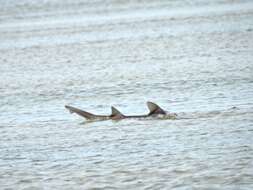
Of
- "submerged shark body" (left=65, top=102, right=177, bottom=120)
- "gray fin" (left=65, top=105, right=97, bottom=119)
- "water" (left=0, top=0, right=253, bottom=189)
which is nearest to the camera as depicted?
"water" (left=0, top=0, right=253, bottom=189)

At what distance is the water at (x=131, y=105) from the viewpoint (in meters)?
11.6

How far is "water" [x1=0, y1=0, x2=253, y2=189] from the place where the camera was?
1162cm

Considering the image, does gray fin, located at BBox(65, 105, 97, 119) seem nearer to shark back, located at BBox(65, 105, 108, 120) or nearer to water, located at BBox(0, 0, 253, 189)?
shark back, located at BBox(65, 105, 108, 120)

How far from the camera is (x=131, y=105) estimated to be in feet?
58.6

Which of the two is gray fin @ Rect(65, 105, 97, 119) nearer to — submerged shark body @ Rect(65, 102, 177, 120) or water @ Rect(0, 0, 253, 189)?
submerged shark body @ Rect(65, 102, 177, 120)

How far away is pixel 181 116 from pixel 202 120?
0.67m

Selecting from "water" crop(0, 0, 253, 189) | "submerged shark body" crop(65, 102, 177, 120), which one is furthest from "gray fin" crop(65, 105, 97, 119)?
"water" crop(0, 0, 253, 189)

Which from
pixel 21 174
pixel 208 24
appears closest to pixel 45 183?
pixel 21 174

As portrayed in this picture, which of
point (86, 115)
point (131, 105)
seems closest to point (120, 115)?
point (86, 115)

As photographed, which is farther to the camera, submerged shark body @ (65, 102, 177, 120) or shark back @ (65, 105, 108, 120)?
shark back @ (65, 105, 108, 120)

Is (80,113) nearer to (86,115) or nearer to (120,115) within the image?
(86,115)

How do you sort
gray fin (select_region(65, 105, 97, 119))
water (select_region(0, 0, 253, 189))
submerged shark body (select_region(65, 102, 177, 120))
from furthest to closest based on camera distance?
1. gray fin (select_region(65, 105, 97, 119))
2. submerged shark body (select_region(65, 102, 177, 120))
3. water (select_region(0, 0, 253, 189))

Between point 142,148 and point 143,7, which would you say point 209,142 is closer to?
point 142,148

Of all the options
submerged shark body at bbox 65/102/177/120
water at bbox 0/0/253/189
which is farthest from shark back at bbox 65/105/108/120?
water at bbox 0/0/253/189
